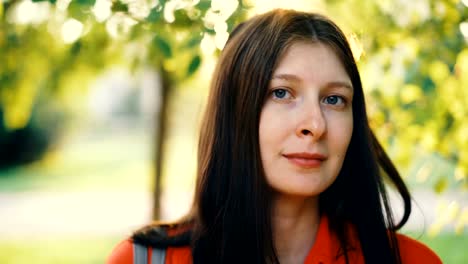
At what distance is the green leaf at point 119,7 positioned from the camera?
106 inches

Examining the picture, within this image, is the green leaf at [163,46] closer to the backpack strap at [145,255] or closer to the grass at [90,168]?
the backpack strap at [145,255]

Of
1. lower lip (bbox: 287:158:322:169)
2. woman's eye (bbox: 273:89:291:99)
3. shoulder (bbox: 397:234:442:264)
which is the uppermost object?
woman's eye (bbox: 273:89:291:99)

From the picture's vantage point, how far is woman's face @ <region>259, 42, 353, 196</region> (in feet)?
6.56

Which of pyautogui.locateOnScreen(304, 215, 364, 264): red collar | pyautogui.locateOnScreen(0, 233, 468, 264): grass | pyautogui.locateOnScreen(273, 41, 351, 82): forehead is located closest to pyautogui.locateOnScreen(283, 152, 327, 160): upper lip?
pyautogui.locateOnScreen(273, 41, 351, 82): forehead

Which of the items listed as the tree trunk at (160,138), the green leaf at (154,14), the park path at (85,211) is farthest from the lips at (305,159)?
the park path at (85,211)

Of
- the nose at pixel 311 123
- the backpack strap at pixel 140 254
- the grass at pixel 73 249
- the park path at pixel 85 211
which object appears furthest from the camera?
the park path at pixel 85 211

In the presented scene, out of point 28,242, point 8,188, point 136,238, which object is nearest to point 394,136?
point 136,238

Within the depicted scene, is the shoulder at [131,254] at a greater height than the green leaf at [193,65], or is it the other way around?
the green leaf at [193,65]

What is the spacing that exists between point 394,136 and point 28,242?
7999 mm

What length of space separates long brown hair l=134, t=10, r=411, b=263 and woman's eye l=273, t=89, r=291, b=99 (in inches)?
1.3

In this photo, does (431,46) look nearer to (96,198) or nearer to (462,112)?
(462,112)

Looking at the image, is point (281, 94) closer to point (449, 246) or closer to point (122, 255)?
point (122, 255)

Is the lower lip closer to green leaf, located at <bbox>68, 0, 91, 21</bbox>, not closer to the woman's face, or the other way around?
the woman's face

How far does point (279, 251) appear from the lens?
2197 millimetres
